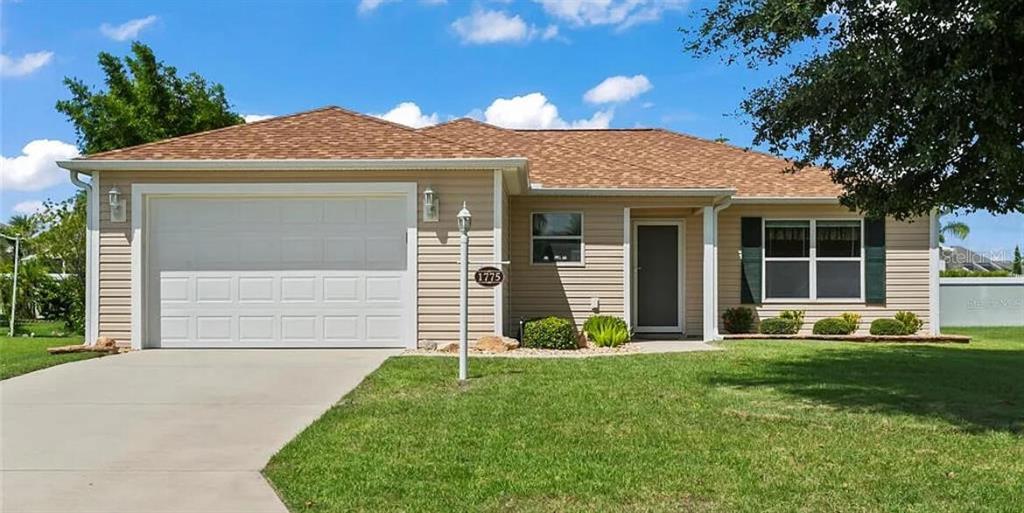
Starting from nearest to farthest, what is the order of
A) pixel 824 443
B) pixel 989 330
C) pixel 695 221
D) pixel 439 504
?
1. pixel 439 504
2. pixel 824 443
3. pixel 695 221
4. pixel 989 330

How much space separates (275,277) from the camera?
1192 centimetres

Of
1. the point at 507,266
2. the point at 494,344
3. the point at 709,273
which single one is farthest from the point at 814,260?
the point at 494,344

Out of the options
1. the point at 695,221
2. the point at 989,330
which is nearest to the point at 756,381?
the point at 695,221

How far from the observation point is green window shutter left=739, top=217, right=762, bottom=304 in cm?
1513

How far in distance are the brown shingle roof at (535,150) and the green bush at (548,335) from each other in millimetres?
2751

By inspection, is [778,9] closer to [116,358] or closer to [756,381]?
[756,381]

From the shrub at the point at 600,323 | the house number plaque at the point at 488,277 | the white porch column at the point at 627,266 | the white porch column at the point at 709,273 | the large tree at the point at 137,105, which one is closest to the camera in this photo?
the house number plaque at the point at 488,277

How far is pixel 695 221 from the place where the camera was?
15.1 meters

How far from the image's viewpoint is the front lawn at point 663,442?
14.6 feet

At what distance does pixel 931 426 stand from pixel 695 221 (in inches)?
353

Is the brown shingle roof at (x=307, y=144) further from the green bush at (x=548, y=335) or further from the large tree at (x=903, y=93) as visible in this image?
the large tree at (x=903, y=93)

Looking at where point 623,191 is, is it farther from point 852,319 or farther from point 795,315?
point 852,319

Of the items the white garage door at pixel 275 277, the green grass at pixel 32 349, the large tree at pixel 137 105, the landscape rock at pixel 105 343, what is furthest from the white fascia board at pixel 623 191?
the large tree at pixel 137 105

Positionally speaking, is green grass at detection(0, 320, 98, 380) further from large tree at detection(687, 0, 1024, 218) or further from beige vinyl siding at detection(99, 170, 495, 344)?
large tree at detection(687, 0, 1024, 218)
